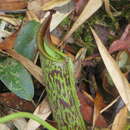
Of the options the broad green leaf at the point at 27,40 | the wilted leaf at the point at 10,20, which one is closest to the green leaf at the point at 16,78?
the broad green leaf at the point at 27,40

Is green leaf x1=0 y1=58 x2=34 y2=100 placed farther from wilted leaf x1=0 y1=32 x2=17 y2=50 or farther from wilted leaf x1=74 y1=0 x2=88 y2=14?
wilted leaf x1=74 y1=0 x2=88 y2=14

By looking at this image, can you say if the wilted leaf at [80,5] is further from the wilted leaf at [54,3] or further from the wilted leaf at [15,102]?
the wilted leaf at [15,102]

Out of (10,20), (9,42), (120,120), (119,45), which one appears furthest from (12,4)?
(120,120)

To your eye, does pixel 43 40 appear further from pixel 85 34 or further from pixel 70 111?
pixel 85 34

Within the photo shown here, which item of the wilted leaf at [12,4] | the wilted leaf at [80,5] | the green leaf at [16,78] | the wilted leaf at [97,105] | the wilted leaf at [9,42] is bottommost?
the wilted leaf at [97,105]

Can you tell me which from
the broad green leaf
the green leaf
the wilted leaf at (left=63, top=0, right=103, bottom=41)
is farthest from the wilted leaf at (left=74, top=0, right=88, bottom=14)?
the green leaf

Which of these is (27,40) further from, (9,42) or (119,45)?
(119,45)

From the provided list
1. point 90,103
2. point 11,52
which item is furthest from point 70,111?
point 11,52
